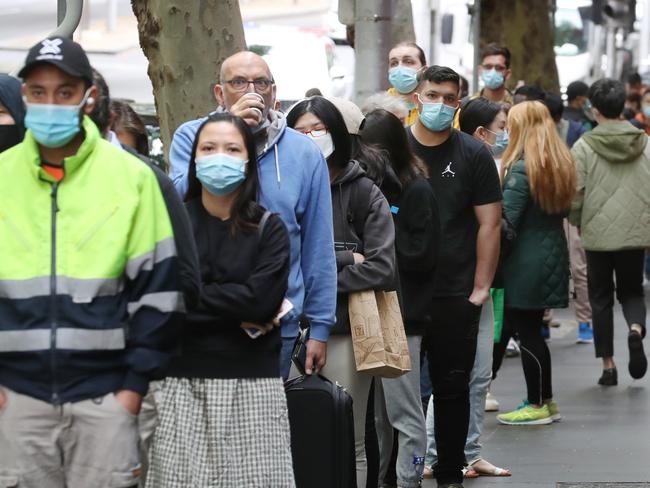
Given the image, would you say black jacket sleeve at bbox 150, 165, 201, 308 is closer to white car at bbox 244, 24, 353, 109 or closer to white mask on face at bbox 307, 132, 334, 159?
white mask on face at bbox 307, 132, 334, 159

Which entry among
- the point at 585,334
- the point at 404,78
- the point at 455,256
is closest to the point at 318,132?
the point at 455,256

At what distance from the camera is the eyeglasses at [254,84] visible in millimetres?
6016

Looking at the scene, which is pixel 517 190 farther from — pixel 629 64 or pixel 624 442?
pixel 629 64

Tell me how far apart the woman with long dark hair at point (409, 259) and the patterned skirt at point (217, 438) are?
192cm

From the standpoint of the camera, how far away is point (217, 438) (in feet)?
16.8

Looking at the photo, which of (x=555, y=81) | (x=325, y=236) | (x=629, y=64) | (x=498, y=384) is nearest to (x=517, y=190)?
(x=498, y=384)

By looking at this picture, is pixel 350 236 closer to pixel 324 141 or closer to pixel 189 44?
pixel 324 141

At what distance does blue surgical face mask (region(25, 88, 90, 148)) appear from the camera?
14.6 feet

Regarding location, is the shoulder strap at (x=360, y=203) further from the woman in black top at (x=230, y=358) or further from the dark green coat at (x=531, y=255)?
the dark green coat at (x=531, y=255)

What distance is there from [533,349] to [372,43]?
8.55 ft

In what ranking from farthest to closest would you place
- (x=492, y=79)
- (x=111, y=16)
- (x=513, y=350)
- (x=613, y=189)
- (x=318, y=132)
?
(x=111, y=16) < (x=513, y=350) < (x=492, y=79) < (x=613, y=189) < (x=318, y=132)

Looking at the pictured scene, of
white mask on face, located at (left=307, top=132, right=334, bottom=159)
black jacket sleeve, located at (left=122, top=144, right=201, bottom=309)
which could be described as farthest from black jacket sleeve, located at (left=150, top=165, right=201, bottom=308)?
white mask on face, located at (left=307, top=132, right=334, bottom=159)

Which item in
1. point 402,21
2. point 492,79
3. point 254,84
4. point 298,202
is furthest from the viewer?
point 492,79

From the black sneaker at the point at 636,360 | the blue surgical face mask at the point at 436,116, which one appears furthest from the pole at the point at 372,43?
the blue surgical face mask at the point at 436,116
